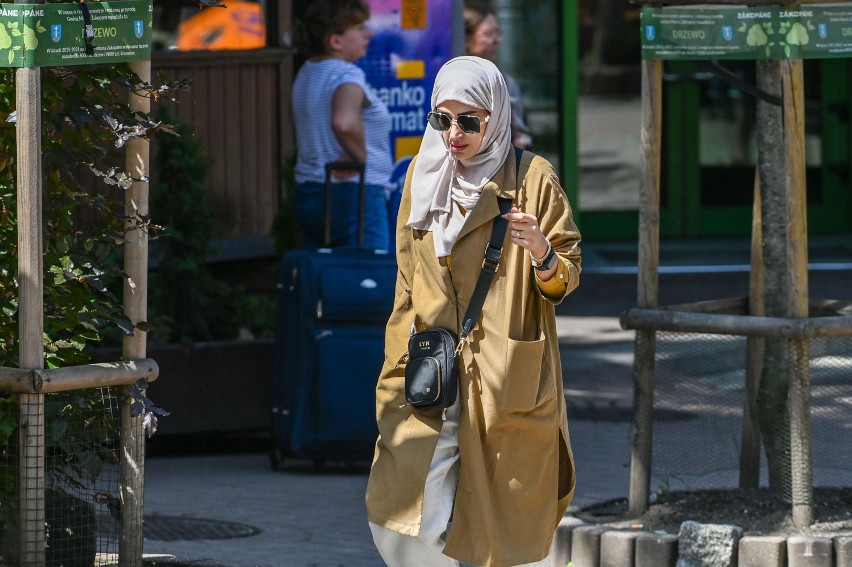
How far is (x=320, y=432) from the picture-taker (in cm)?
704

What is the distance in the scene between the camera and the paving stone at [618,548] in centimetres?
532

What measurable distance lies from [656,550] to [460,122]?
1.81 m

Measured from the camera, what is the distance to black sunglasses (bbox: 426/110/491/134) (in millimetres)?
4145

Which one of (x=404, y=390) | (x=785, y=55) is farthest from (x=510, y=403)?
(x=785, y=55)

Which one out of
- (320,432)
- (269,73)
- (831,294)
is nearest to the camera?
(320,432)

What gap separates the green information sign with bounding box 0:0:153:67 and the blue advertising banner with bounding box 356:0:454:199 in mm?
4009

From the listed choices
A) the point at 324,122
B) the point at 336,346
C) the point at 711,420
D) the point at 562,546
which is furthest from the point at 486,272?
the point at 324,122

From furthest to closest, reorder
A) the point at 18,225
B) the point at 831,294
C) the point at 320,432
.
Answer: the point at 831,294 < the point at 320,432 < the point at 18,225

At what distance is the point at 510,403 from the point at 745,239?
10068mm

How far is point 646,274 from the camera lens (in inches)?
222

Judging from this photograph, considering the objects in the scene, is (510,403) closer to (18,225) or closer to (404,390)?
(404,390)

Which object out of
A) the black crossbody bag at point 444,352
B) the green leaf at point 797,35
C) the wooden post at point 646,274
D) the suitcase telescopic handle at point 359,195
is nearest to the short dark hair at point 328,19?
the suitcase telescopic handle at point 359,195

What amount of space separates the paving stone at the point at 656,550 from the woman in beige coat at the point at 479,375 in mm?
1077

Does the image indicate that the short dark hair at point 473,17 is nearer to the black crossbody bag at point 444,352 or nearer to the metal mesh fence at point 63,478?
the metal mesh fence at point 63,478
